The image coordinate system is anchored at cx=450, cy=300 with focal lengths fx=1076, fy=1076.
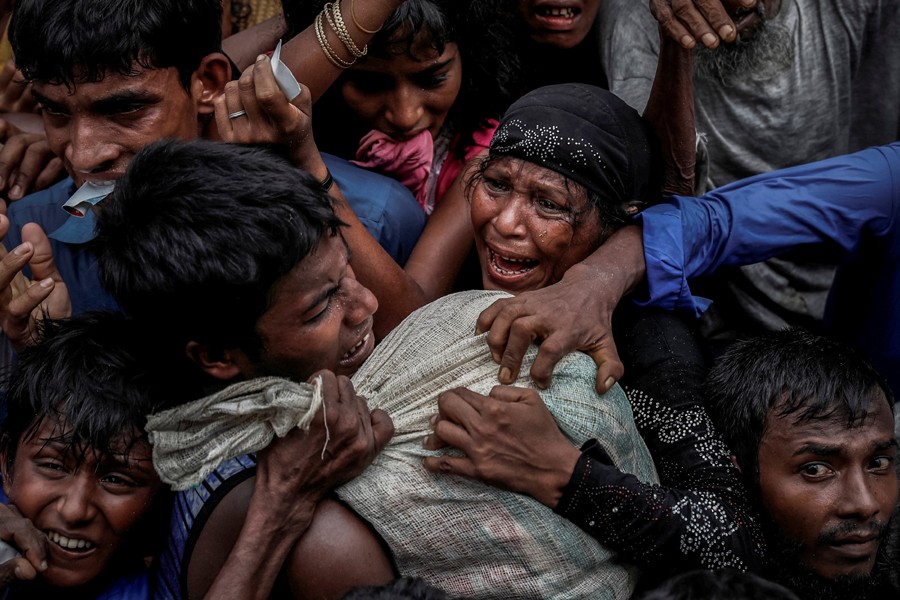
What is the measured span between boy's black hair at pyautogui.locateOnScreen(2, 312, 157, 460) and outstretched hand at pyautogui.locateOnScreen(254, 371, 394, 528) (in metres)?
0.50

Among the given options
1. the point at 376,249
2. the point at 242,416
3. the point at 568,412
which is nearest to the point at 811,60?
the point at 376,249

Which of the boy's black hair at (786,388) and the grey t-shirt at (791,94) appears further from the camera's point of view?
the grey t-shirt at (791,94)

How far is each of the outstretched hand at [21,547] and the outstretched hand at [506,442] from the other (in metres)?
1.06

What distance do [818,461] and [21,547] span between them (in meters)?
2.14

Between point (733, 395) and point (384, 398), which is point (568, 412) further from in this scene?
point (733, 395)

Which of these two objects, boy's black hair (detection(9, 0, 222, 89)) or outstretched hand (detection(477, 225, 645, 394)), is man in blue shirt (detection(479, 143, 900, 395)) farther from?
boy's black hair (detection(9, 0, 222, 89))

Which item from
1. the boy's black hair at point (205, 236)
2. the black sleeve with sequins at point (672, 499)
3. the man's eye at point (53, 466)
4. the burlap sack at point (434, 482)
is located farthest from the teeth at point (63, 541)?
the black sleeve with sequins at point (672, 499)

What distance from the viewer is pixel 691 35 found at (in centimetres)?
324

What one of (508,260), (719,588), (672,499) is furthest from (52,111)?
(719,588)

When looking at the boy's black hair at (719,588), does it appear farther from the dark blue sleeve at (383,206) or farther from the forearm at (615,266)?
the dark blue sleeve at (383,206)

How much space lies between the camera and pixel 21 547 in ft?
8.99

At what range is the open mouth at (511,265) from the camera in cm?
348

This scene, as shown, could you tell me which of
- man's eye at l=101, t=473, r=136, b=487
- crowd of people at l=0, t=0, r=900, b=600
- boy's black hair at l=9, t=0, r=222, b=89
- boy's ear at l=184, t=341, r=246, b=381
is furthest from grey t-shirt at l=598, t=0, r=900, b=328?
man's eye at l=101, t=473, r=136, b=487

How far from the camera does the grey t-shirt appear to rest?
4445mm
